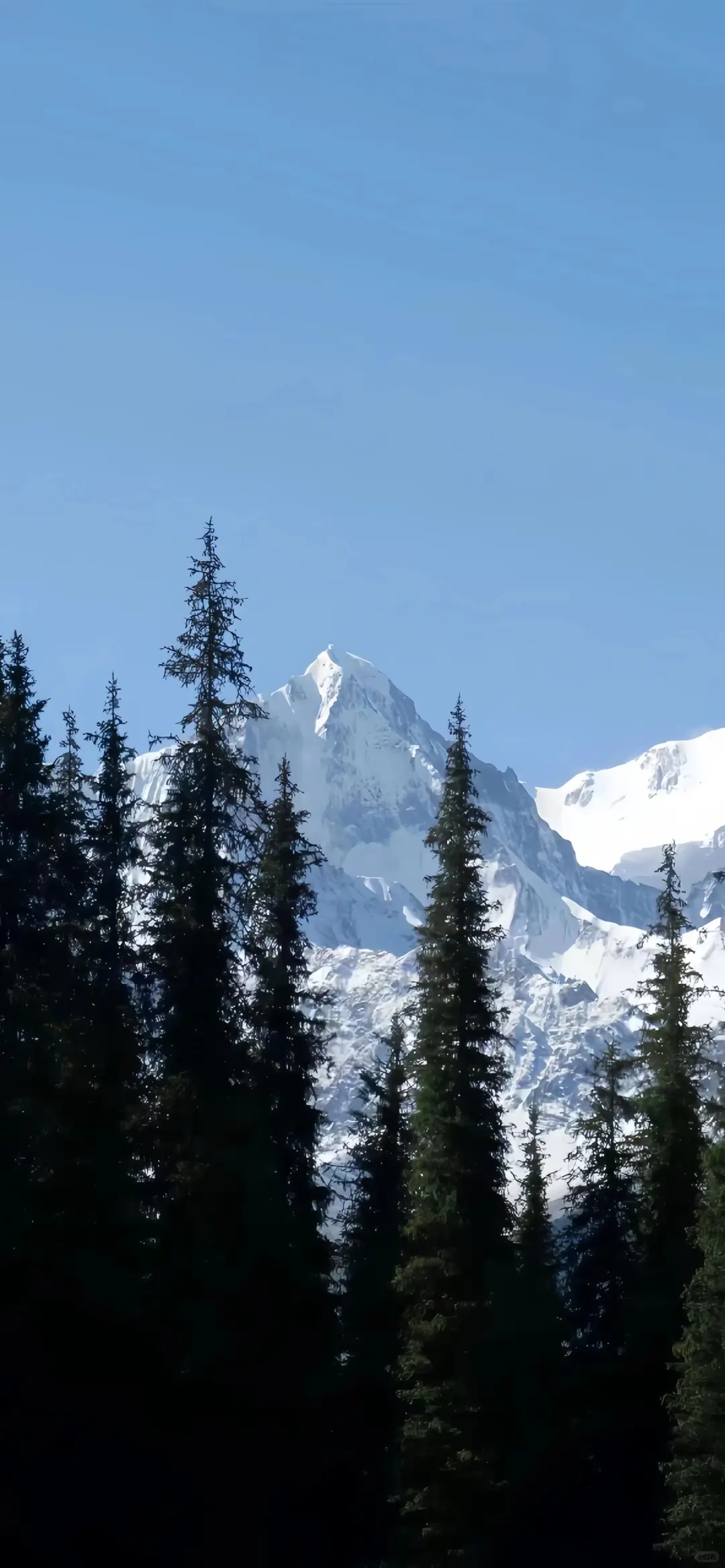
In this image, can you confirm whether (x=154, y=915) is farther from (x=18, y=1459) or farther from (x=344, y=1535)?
(x=344, y=1535)

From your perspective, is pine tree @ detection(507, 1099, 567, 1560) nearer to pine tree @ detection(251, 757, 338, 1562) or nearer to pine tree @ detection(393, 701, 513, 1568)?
pine tree @ detection(393, 701, 513, 1568)

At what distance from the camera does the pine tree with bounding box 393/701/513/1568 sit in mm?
32656

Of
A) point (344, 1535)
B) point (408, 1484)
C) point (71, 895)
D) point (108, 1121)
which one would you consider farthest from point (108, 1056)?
point (344, 1535)

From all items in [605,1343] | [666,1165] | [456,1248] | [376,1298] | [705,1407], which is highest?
[666,1165]

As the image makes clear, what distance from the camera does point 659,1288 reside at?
124 ft

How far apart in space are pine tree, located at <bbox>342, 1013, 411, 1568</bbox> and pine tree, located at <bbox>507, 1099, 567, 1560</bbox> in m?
2.34

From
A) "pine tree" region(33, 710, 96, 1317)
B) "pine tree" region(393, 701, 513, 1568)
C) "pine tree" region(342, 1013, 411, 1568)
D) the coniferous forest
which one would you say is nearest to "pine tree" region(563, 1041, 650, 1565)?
the coniferous forest

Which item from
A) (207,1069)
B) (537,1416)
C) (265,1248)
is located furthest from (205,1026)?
(537,1416)

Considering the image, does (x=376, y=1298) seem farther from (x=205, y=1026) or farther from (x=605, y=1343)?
(x=205, y=1026)

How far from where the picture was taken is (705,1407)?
33.0 m

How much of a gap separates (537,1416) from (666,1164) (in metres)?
6.35

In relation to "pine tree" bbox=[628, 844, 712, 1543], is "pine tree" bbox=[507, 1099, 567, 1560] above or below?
below

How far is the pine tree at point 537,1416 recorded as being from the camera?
3422 centimetres

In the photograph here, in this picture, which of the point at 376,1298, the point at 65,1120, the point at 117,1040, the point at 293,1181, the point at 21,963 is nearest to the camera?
the point at 21,963
